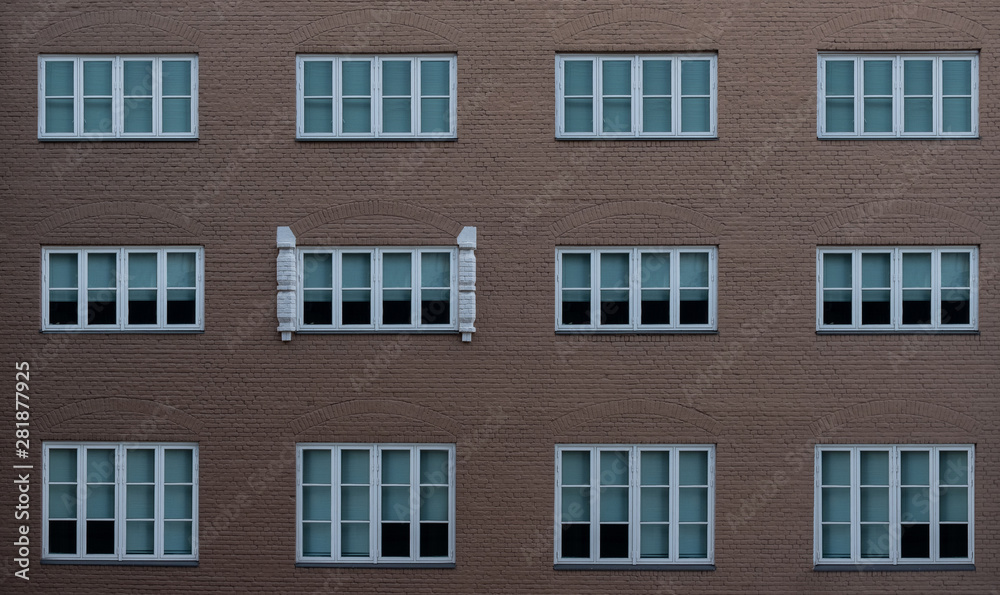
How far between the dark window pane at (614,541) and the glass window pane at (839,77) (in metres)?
7.87

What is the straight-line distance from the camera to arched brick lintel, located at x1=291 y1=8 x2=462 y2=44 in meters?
14.3

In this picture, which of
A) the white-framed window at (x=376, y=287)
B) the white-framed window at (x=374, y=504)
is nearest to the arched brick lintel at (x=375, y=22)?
the white-framed window at (x=376, y=287)

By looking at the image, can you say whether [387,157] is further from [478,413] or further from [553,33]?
[478,413]

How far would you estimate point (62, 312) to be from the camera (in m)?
14.4

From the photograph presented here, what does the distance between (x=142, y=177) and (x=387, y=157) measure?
4.00 metres

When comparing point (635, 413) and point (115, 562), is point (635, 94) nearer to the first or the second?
point (635, 413)

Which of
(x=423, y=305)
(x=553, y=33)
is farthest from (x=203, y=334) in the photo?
(x=553, y=33)

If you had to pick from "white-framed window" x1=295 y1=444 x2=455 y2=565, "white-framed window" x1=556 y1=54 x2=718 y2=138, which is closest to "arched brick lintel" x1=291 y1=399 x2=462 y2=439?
"white-framed window" x1=295 y1=444 x2=455 y2=565

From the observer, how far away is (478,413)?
1410 centimetres

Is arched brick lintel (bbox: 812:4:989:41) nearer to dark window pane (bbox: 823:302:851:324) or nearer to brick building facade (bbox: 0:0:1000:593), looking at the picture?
brick building facade (bbox: 0:0:1000:593)

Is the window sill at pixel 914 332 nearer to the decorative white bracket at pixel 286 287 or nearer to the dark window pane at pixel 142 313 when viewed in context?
the decorative white bracket at pixel 286 287

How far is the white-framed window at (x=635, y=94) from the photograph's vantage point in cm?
1434

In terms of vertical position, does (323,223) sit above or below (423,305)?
above

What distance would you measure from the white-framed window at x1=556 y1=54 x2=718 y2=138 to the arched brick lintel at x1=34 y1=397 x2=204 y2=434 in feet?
24.9
